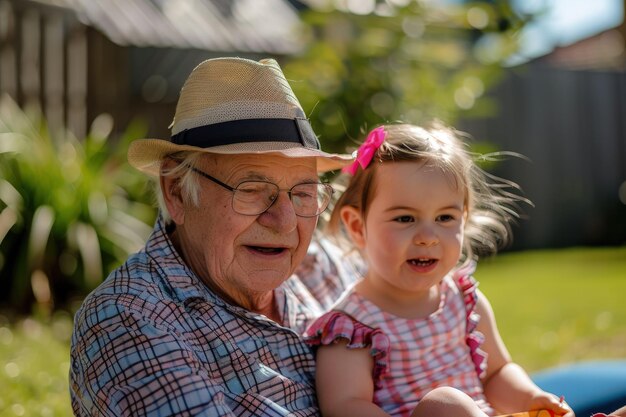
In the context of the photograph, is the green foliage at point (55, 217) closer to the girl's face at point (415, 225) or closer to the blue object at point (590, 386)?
the blue object at point (590, 386)

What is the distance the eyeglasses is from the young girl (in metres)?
0.23

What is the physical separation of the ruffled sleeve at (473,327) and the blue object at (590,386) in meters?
0.70

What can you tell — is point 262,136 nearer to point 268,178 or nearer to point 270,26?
point 268,178

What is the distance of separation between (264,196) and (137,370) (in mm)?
614

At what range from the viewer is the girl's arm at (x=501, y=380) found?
2.43 m

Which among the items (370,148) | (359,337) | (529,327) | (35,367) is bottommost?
(529,327)

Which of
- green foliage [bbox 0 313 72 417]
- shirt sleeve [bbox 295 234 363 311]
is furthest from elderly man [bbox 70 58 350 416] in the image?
green foliage [bbox 0 313 72 417]

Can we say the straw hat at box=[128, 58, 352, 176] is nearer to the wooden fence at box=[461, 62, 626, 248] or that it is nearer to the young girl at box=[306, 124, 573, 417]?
the young girl at box=[306, 124, 573, 417]

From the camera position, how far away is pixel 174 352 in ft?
6.31

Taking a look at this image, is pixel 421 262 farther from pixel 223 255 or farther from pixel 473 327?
pixel 223 255

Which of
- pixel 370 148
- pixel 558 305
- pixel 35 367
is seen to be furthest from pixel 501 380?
pixel 558 305

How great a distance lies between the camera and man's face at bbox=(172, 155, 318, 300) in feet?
7.27

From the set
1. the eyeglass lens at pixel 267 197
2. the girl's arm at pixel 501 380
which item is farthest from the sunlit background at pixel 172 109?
the girl's arm at pixel 501 380

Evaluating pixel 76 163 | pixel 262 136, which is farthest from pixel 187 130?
pixel 76 163
